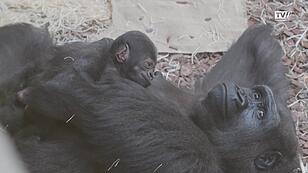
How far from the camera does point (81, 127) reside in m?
2.96

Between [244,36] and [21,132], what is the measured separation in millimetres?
1511

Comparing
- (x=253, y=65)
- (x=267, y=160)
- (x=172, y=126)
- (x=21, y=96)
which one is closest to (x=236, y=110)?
(x=267, y=160)

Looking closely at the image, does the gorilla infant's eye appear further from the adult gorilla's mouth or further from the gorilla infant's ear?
the adult gorilla's mouth

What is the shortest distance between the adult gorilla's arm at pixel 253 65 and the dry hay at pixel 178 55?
0.36m

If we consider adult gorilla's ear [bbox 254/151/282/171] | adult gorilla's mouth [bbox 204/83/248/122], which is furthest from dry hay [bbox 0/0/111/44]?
adult gorilla's ear [bbox 254/151/282/171]

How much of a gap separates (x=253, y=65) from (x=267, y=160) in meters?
0.87

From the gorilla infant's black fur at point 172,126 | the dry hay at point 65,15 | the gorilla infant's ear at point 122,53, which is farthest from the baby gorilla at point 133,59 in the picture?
the dry hay at point 65,15

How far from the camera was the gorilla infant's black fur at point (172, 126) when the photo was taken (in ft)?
9.55

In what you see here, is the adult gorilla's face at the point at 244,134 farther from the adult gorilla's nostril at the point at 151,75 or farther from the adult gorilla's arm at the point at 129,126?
the adult gorilla's nostril at the point at 151,75

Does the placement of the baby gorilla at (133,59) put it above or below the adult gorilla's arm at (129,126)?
above

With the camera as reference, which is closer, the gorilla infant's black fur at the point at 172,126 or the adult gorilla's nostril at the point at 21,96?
the gorilla infant's black fur at the point at 172,126

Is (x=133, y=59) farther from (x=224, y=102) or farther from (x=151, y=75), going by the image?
(x=224, y=102)

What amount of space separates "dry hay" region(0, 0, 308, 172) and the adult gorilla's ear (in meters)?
1.08

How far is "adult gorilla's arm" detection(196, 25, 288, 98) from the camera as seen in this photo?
386cm
